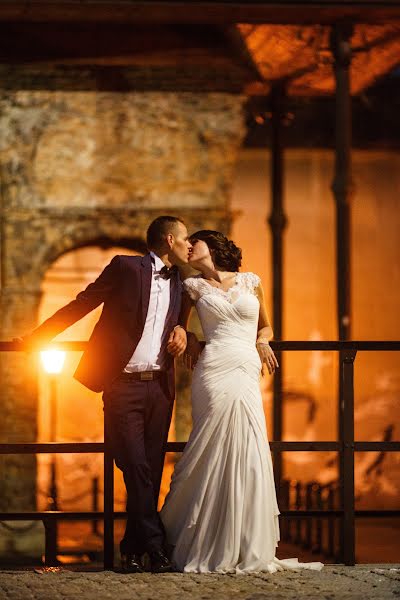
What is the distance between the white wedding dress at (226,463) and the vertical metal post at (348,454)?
10.9 inches

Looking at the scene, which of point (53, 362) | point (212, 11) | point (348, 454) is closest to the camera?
point (348, 454)

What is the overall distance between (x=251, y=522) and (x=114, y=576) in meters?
0.65

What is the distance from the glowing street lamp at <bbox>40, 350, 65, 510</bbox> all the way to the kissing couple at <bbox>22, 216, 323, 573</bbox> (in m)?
1.54

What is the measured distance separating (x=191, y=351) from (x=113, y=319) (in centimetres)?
40

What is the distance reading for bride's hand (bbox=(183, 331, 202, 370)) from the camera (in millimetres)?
5992

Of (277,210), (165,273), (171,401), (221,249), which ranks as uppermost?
(277,210)

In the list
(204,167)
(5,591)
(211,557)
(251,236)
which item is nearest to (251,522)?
(211,557)

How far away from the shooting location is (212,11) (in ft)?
35.7

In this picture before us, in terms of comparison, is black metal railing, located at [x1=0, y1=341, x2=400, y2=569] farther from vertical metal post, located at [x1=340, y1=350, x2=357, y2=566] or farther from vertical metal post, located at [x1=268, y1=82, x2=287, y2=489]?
vertical metal post, located at [x1=268, y1=82, x2=287, y2=489]

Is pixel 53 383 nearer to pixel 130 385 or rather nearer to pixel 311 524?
pixel 311 524

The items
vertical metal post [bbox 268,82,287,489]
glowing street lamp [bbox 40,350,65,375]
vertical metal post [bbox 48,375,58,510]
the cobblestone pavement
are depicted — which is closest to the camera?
the cobblestone pavement

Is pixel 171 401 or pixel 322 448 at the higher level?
pixel 171 401

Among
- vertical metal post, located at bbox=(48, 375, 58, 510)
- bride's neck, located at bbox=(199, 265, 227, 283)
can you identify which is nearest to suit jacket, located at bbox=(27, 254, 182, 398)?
bride's neck, located at bbox=(199, 265, 227, 283)

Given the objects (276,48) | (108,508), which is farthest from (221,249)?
(276,48)
